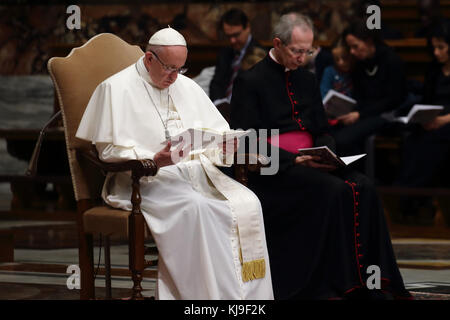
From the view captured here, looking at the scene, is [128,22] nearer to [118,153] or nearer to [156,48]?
[156,48]

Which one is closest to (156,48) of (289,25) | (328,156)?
(289,25)

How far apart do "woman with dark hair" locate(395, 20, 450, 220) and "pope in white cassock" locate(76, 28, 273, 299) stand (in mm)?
3598

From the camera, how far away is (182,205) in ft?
15.9

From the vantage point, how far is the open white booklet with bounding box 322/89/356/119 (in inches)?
332

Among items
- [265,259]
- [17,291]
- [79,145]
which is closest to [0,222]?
[17,291]

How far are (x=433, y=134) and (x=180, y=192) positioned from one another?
4248 mm

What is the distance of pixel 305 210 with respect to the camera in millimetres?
5531

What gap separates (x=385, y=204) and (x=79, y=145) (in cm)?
419

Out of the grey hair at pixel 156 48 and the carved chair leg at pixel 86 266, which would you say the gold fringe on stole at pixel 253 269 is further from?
the grey hair at pixel 156 48

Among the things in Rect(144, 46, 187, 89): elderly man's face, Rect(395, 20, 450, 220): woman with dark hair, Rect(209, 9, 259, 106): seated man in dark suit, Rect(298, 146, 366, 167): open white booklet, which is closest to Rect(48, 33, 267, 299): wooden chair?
Rect(298, 146, 366, 167): open white booklet

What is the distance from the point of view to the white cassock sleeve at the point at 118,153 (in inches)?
196

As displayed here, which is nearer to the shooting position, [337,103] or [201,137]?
[201,137]

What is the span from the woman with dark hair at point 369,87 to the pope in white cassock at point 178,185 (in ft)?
10.9
